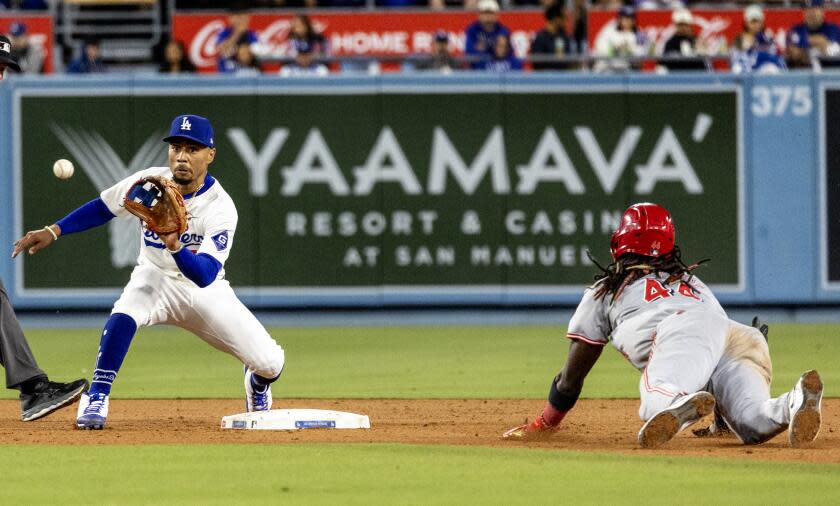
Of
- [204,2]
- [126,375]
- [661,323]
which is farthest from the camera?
[204,2]

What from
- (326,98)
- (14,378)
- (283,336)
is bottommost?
(283,336)

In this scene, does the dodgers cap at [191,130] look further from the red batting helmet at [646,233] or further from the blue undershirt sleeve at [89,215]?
the red batting helmet at [646,233]

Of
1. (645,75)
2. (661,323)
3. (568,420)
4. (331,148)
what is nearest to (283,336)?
(331,148)

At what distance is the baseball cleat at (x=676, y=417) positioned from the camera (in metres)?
6.31

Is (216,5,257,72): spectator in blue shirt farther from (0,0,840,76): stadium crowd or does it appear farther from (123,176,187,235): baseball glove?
(123,176,187,235): baseball glove

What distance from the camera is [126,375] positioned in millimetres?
11242

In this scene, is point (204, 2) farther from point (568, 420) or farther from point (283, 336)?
point (568, 420)

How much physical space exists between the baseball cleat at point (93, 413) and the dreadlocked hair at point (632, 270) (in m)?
2.45

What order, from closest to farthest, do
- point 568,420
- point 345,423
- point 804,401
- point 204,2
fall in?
1. point 804,401
2. point 345,423
3. point 568,420
4. point 204,2

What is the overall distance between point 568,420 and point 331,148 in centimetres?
750

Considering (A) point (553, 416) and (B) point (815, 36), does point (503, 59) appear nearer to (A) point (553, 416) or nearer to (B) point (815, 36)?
(B) point (815, 36)

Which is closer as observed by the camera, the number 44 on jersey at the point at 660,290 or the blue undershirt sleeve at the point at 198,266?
the number 44 on jersey at the point at 660,290

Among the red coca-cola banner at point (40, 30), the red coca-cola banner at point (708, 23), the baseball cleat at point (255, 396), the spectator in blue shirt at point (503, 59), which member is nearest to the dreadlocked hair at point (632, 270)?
the baseball cleat at point (255, 396)

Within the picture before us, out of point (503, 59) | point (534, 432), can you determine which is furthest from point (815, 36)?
point (534, 432)
